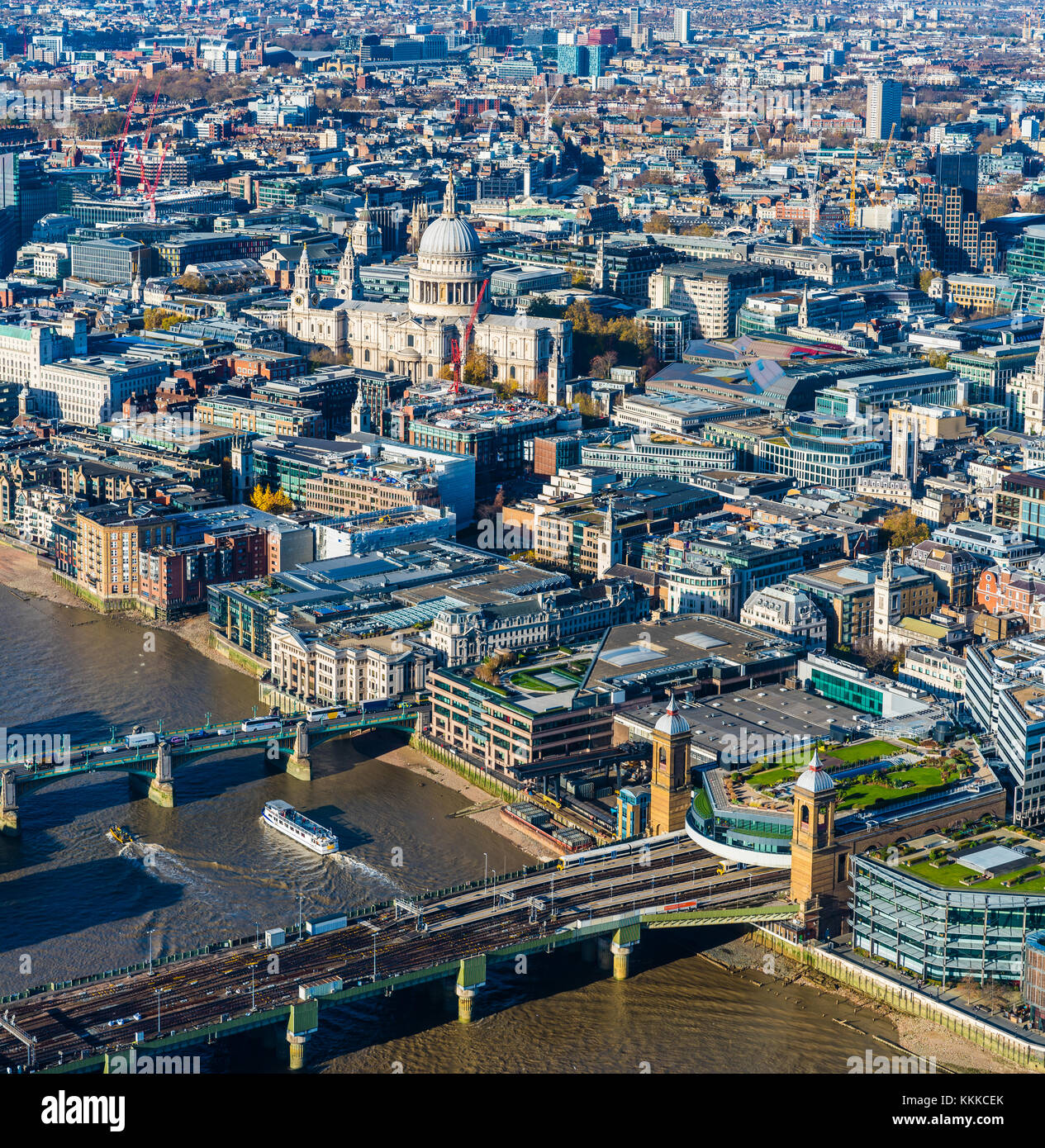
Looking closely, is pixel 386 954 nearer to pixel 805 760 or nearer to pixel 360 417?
pixel 805 760

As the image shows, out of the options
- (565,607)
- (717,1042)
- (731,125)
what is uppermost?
(731,125)

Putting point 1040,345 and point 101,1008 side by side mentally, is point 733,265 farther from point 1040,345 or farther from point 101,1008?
point 101,1008

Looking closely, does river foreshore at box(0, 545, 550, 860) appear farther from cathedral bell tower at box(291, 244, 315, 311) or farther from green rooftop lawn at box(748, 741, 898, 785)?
cathedral bell tower at box(291, 244, 315, 311)

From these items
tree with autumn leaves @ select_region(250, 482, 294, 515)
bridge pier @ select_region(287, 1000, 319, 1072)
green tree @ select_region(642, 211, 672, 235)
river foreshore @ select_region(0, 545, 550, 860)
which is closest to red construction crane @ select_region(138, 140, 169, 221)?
green tree @ select_region(642, 211, 672, 235)

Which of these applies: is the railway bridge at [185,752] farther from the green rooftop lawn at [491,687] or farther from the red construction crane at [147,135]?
the red construction crane at [147,135]

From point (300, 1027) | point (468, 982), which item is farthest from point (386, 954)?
point (300, 1027)

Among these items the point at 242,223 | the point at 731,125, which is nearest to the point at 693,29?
the point at 731,125
